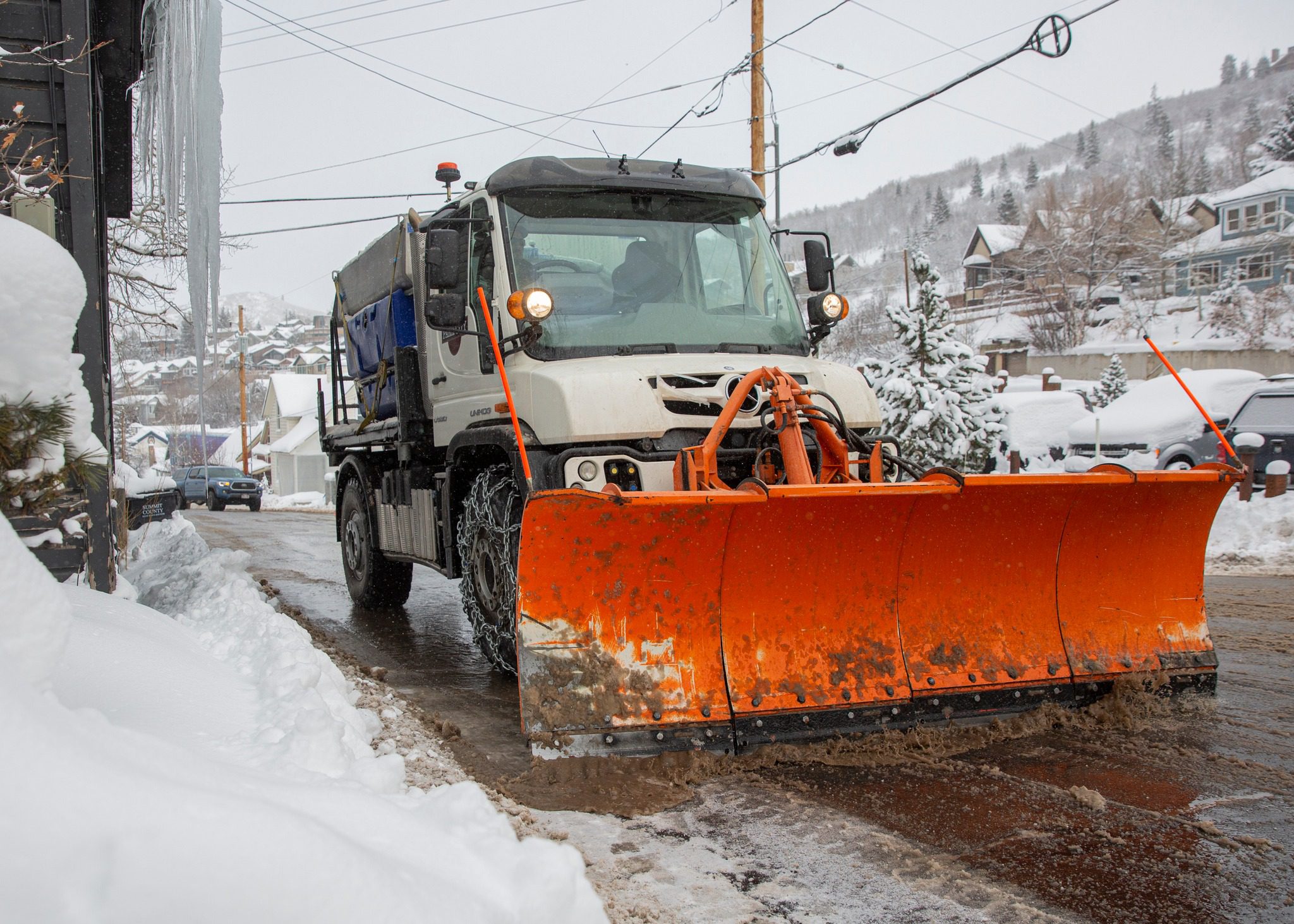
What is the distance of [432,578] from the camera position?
1052 cm

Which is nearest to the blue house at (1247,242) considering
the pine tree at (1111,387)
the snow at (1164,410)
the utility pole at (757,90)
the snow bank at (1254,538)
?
the pine tree at (1111,387)

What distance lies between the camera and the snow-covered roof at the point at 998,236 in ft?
259

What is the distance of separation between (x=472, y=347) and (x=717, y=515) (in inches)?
92.7

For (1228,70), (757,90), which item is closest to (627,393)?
(757,90)

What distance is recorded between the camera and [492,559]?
5219mm

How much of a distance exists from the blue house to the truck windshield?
56.3 metres

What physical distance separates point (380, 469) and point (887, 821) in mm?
5704

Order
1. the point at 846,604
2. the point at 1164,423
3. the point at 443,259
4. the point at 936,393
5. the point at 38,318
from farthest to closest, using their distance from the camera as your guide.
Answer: the point at 1164,423, the point at 936,393, the point at 443,259, the point at 846,604, the point at 38,318

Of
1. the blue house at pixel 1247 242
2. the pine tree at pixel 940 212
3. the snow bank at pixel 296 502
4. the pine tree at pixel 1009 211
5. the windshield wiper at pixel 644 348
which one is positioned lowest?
the snow bank at pixel 296 502

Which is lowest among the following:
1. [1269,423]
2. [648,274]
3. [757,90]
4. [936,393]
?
[1269,423]

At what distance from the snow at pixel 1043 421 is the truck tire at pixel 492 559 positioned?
61.6 feet

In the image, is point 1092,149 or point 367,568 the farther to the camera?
point 1092,149

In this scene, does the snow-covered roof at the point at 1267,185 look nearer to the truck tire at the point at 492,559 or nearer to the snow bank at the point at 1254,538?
the snow bank at the point at 1254,538

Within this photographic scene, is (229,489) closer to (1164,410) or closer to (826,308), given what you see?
(1164,410)
